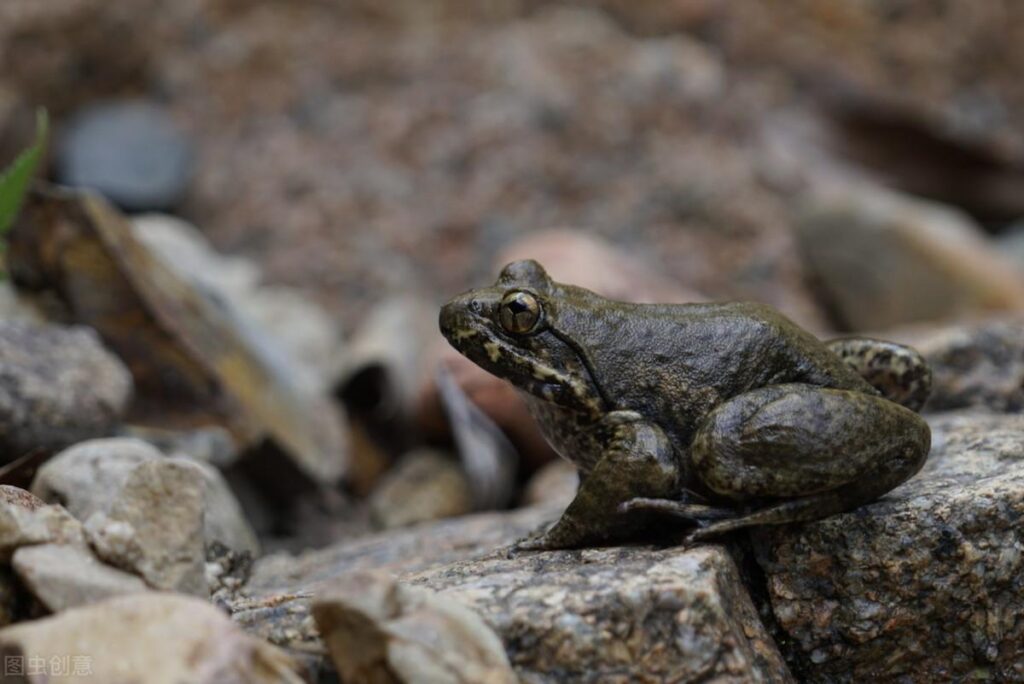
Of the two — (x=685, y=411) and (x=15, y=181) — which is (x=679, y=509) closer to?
(x=685, y=411)

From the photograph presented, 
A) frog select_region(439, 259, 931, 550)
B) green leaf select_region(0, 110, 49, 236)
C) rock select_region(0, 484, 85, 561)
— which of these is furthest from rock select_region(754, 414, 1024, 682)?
green leaf select_region(0, 110, 49, 236)

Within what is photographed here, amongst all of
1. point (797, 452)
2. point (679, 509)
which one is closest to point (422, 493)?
point (679, 509)

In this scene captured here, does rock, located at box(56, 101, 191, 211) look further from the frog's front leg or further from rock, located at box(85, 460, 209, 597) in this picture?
the frog's front leg

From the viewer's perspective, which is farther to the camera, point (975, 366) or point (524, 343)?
point (975, 366)

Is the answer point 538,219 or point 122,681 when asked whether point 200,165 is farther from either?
point 122,681

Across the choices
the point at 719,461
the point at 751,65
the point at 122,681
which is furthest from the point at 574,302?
the point at 751,65

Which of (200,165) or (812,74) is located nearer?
(200,165)

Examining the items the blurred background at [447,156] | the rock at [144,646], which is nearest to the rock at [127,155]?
the blurred background at [447,156]

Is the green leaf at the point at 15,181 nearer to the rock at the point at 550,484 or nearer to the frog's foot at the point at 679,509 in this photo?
the rock at the point at 550,484
